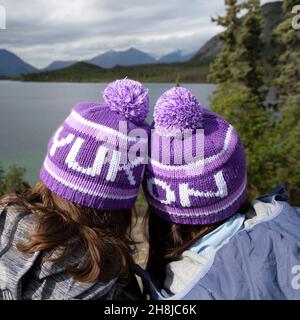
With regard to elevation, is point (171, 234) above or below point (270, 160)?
above

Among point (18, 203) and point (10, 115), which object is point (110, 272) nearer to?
point (18, 203)

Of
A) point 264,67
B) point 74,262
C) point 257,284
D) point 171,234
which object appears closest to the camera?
point 257,284

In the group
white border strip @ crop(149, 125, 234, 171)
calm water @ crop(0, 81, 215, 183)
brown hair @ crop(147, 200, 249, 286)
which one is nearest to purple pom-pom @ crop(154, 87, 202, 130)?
white border strip @ crop(149, 125, 234, 171)

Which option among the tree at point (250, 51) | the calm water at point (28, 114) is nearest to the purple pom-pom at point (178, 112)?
the calm water at point (28, 114)

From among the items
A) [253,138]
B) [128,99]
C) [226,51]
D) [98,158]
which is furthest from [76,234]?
[226,51]

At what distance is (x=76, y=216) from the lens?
1508 mm

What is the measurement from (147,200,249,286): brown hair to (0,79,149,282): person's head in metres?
0.15

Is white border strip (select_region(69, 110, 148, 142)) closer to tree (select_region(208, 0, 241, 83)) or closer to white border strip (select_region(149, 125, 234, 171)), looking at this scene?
white border strip (select_region(149, 125, 234, 171))

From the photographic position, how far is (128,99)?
156cm

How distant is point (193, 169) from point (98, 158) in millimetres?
334

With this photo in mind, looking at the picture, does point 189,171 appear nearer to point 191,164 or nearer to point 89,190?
point 191,164

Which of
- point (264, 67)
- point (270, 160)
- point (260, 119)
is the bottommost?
point (270, 160)

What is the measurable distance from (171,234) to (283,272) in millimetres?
450
